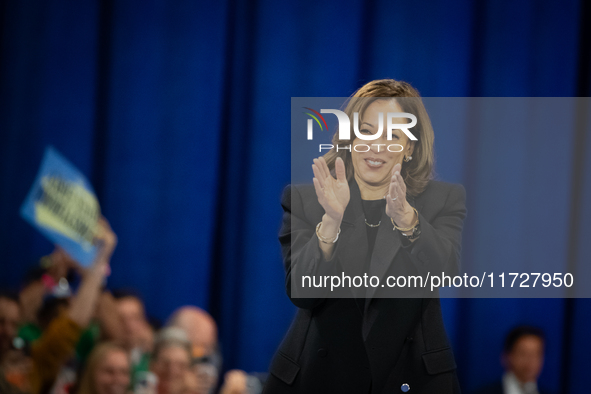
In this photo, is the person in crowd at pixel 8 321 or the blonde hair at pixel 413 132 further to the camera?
the person in crowd at pixel 8 321

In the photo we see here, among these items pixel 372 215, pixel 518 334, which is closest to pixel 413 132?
pixel 372 215

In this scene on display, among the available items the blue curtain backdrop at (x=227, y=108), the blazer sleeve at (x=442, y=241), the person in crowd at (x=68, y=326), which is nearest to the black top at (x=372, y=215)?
the blazer sleeve at (x=442, y=241)

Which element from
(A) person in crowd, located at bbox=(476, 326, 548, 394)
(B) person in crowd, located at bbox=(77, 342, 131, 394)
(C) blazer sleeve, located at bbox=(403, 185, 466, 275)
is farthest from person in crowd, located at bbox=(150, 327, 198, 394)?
(A) person in crowd, located at bbox=(476, 326, 548, 394)

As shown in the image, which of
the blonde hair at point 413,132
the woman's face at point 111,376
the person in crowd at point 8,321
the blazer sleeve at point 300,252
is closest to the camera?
the blazer sleeve at point 300,252

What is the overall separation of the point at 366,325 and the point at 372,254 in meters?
0.20

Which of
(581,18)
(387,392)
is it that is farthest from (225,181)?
(581,18)

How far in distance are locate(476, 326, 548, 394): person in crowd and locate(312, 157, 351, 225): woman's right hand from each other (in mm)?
1059

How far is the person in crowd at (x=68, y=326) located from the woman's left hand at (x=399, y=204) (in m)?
1.16

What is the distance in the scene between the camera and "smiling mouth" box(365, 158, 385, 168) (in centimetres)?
169

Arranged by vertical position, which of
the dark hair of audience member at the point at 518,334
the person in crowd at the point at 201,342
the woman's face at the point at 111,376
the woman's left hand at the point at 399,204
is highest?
the woman's left hand at the point at 399,204

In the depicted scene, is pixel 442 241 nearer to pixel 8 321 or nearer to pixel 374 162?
pixel 374 162

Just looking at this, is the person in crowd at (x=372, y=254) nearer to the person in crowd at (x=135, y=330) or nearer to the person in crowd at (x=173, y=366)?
the person in crowd at (x=173, y=366)

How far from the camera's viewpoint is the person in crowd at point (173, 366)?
2.05 meters

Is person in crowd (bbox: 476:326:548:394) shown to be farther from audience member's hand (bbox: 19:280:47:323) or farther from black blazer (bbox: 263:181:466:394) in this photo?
audience member's hand (bbox: 19:280:47:323)
